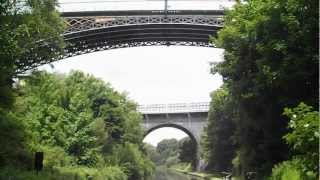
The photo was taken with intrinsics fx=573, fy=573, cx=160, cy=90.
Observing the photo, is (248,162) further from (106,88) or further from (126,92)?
(126,92)

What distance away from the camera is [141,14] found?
61469mm

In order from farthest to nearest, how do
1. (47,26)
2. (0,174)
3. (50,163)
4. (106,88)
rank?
1. (106,88)
2. (50,163)
3. (47,26)
4. (0,174)

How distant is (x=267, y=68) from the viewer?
23359 mm

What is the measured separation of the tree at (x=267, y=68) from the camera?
A: 72.3 ft

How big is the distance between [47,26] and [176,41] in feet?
139

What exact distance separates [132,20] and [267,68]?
39177mm

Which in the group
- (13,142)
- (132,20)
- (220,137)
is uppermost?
(132,20)

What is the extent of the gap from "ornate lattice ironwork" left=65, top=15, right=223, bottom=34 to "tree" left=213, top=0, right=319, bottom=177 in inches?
1152

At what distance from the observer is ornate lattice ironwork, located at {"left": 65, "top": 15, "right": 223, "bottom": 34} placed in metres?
60.1

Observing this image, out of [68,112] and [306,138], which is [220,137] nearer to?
[68,112]

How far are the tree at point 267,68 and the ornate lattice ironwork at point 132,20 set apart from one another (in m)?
29.2

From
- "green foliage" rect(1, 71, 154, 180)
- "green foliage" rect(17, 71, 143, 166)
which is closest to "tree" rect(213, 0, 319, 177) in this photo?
"green foliage" rect(1, 71, 154, 180)

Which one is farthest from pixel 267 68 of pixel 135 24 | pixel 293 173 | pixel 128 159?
pixel 135 24

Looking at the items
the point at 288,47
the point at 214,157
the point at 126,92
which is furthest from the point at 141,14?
the point at 288,47
